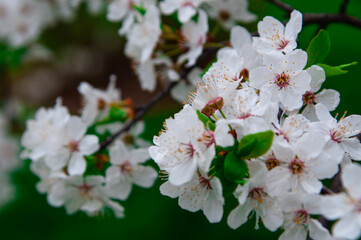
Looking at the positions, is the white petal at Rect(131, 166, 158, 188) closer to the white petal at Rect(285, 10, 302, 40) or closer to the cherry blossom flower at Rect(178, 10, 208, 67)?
the cherry blossom flower at Rect(178, 10, 208, 67)

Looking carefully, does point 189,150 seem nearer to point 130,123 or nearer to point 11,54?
point 130,123

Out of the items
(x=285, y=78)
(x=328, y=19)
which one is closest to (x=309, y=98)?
(x=285, y=78)

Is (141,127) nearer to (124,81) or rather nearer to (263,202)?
(263,202)

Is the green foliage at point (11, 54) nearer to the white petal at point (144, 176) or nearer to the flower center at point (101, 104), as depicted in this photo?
the flower center at point (101, 104)

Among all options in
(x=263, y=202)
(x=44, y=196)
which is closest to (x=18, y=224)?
(x=44, y=196)

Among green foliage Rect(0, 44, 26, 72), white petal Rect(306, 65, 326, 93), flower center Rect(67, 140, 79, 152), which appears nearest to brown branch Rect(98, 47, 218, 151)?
flower center Rect(67, 140, 79, 152)

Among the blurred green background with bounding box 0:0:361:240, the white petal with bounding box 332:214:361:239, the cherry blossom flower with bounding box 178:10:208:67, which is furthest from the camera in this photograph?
the blurred green background with bounding box 0:0:361:240
